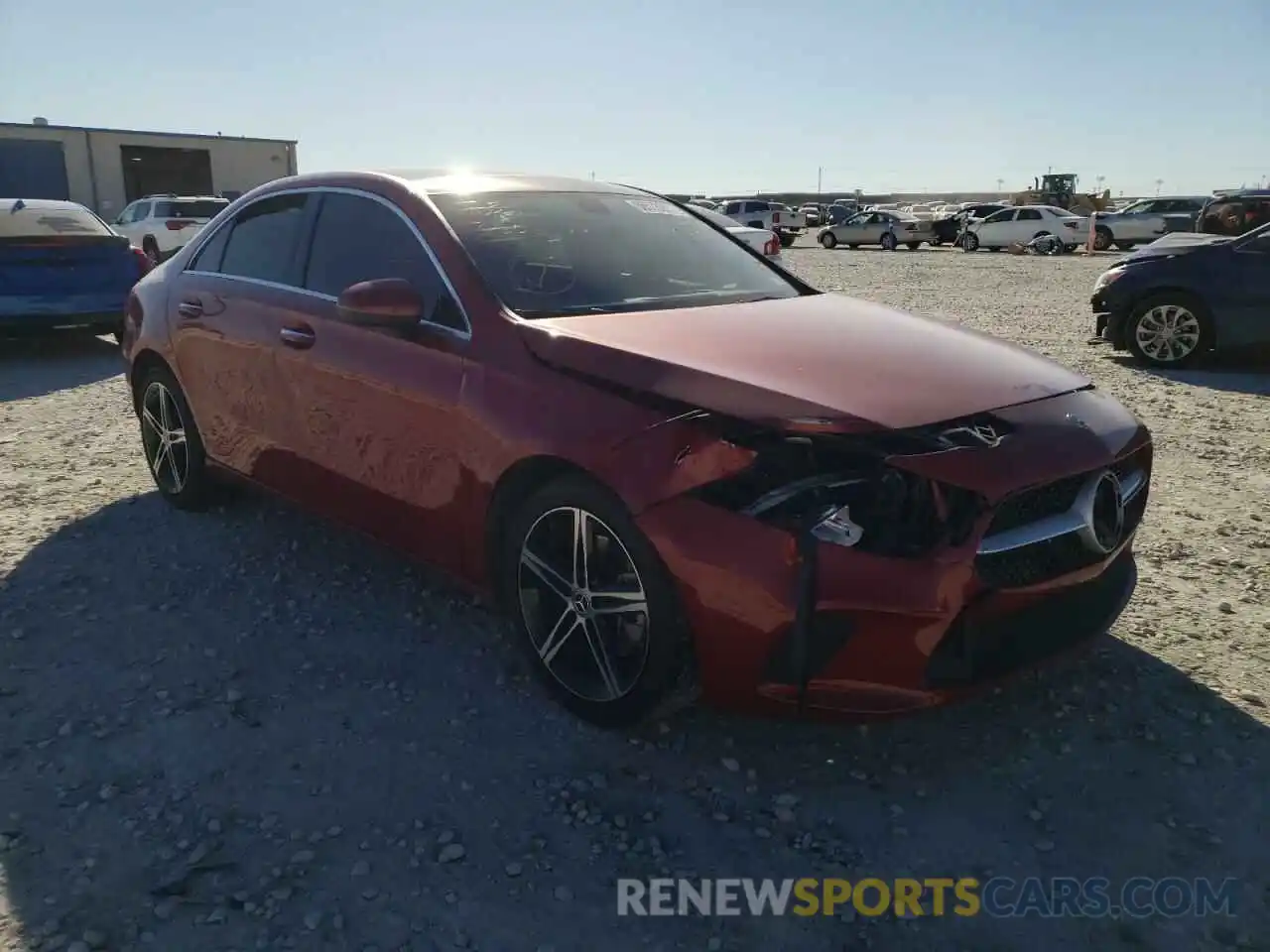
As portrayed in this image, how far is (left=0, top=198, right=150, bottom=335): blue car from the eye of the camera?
8938 mm

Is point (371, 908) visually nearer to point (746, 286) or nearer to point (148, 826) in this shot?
point (148, 826)

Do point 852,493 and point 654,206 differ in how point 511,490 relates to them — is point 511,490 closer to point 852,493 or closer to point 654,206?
point 852,493

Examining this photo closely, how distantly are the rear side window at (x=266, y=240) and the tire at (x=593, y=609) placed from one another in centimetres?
177

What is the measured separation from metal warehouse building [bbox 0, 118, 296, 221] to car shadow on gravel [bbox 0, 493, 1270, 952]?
30.9 metres

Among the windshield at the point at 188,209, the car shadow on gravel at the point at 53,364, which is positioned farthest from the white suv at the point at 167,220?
the car shadow on gravel at the point at 53,364

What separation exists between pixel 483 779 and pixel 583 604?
566 millimetres

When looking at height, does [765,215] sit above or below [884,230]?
above

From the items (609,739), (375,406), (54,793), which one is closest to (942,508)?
(609,739)

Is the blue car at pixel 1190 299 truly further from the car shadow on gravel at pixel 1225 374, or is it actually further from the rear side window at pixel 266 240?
the rear side window at pixel 266 240

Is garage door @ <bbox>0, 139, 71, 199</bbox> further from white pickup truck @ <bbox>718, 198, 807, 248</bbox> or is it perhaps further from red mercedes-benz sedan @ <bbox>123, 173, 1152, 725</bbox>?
red mercedes-benz sedan @ <bbox>123, 173, 1152, 725</bbox>

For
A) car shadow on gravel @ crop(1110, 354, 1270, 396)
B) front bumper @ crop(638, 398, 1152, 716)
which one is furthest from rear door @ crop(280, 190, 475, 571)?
car shadow on gravel @ crop(1110, 354, 1270, 396)

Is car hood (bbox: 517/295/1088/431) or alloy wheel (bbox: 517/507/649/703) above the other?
car hood (bbox: 517/295/1088/431)

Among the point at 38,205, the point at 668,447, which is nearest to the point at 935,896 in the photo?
the point at 668,447

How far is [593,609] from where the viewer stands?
2920mm
